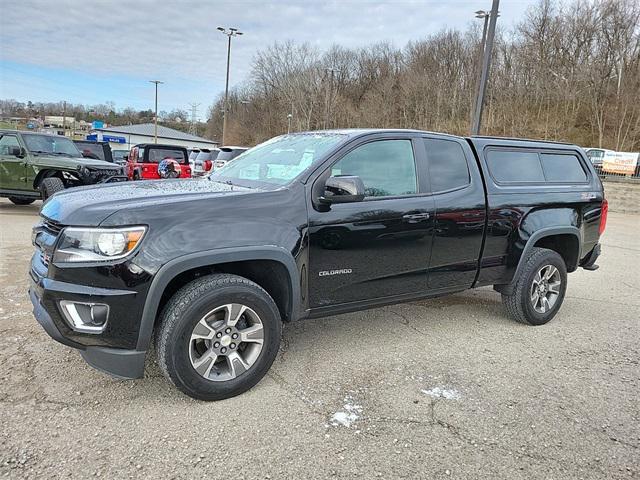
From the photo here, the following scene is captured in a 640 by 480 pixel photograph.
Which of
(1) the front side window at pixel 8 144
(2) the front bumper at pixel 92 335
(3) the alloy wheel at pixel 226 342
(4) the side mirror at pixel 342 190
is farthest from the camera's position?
(1) the front side window at pixel 8 144

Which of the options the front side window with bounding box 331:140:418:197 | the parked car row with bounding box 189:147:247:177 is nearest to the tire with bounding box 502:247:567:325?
the front side window with bounding box 331:140:418:197

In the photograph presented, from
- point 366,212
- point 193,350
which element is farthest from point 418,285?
point 193,350

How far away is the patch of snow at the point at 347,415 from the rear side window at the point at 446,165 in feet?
6.19

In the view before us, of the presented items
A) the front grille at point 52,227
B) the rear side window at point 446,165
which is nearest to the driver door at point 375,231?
the rear side window at point 446,165

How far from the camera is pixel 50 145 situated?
10.6 m

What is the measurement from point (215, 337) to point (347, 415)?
975 mm

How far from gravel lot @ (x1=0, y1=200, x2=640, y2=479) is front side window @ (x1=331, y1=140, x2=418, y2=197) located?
1382 mm

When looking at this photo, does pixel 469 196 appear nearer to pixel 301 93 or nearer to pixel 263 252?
pixel 263 252

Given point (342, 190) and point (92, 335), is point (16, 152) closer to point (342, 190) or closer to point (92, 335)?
point (92, 335)

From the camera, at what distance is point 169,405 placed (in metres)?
2.95

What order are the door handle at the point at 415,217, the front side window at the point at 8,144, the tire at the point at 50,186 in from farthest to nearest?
the front side window at the point at 8,144
the tire at the point at 50,186
the door handle at the point at 415,217

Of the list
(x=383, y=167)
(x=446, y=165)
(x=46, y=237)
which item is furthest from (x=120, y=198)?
(x=446, y=165)

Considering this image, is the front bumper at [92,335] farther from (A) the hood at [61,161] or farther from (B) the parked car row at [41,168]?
(A) the hood at [61,161]

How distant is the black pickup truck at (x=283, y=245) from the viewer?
2705mm
